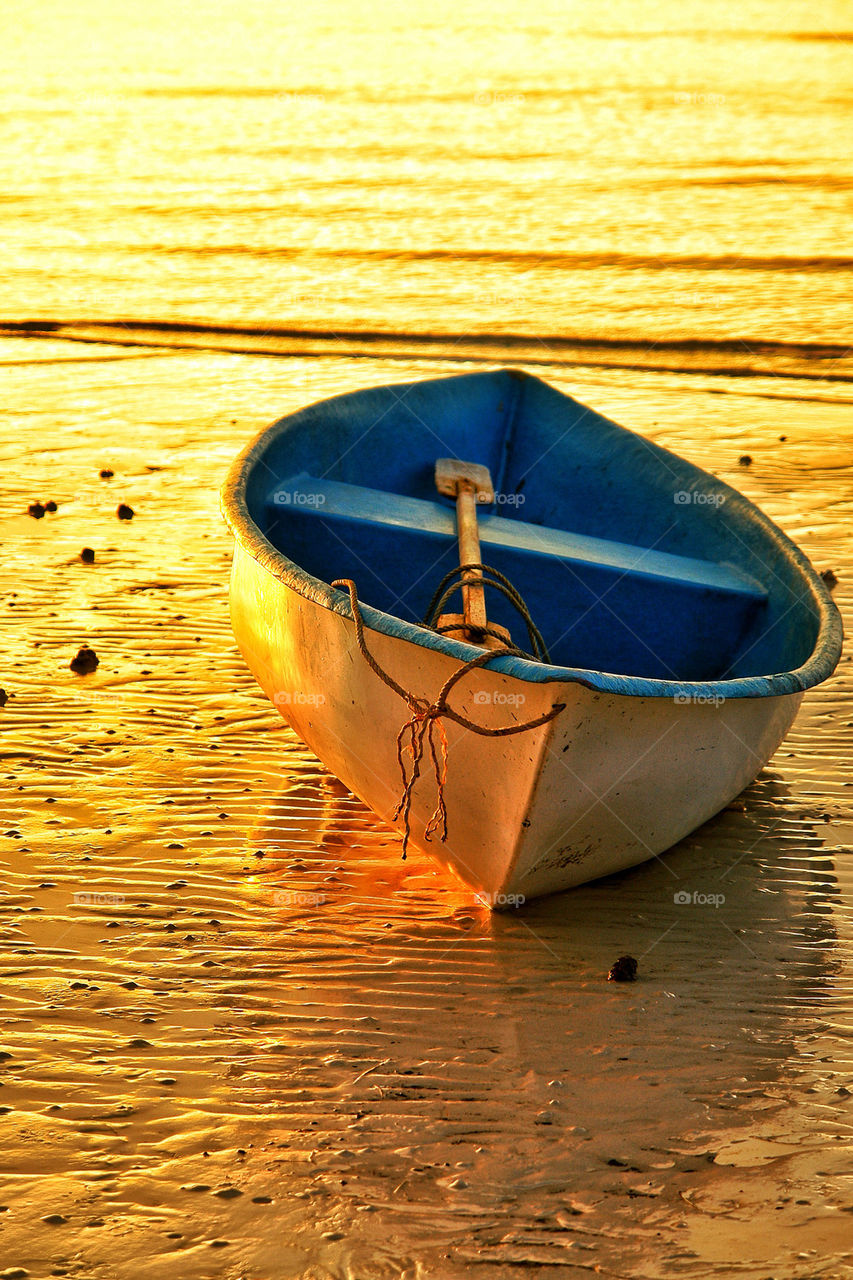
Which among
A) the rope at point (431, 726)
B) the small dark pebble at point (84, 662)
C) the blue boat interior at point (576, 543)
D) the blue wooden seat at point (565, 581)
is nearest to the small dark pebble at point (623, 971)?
the rope at point (431, 726)

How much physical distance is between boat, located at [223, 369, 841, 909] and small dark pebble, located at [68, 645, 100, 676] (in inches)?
32.3

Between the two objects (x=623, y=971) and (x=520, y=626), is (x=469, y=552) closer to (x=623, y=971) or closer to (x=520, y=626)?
(x=520, y=626)

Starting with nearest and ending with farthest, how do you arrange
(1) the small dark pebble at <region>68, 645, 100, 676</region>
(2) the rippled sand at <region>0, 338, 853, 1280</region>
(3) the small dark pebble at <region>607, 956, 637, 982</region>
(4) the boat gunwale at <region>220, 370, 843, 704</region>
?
(2) the rippled sand at <region>0, 338, 853, 1280</region>
(4) the boat gunwale at <region>220, 370, 843, 704</region>
(3) the small dark pebble at <region>607, 956, 637, 982</region>
(1) the small dark pebble at <region>68, 645, 100, 676</region>

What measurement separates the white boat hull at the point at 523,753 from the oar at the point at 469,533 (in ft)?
0.93

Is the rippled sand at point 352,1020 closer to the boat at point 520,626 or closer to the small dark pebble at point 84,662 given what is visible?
the small dark pebble at point 84,662

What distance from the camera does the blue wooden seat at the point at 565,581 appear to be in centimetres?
482

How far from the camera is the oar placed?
11.8 ft

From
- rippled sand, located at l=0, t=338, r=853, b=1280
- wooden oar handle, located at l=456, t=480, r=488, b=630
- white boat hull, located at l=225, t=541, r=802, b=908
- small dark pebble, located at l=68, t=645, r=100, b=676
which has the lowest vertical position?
rippled sand, located at l=0, t=338, r=853, b=1280

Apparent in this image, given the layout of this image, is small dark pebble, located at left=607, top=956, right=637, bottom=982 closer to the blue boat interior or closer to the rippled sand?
the rippled sand

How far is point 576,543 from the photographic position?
5102 mm

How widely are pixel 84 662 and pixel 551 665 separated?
2483mm

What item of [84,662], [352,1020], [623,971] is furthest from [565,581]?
[352,1020]

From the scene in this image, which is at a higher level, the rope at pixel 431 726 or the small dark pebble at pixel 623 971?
the rope at pixel 431 726

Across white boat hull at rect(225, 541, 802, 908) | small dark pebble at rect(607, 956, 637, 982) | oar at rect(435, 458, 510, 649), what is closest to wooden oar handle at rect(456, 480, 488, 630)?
oar at rect(435, 458, 510, 649)
